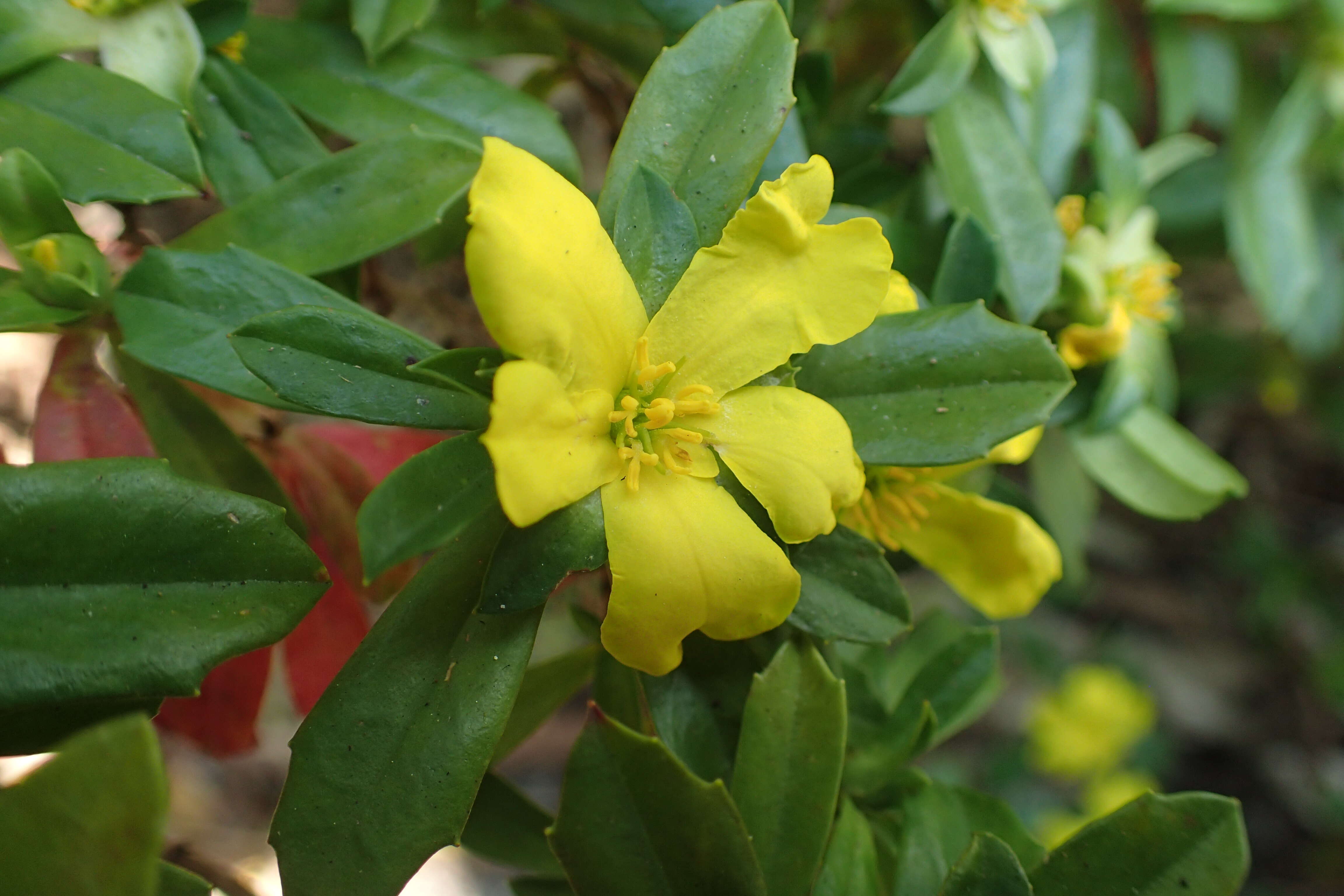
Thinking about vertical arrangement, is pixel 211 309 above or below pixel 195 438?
above

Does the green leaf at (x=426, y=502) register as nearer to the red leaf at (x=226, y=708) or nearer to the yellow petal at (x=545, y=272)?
the yellow petal at (x=545, y=272)

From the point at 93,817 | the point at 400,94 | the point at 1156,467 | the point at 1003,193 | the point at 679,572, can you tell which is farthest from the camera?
the point at 1156,467

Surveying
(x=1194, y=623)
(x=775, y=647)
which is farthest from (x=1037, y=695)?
(x=775, y=647)

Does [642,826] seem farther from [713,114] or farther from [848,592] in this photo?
[713,114]

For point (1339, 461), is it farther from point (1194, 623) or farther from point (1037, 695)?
point (1037, 695)

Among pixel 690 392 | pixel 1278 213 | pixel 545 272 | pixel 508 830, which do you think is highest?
pixel 545 272

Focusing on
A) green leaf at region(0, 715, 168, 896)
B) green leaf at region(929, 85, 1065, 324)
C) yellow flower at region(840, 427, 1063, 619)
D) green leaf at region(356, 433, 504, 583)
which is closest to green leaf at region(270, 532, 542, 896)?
green leaf at region(356, 433, 504, 583)

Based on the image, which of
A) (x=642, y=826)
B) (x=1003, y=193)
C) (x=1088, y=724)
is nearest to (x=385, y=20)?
(x=1003, y=193)
